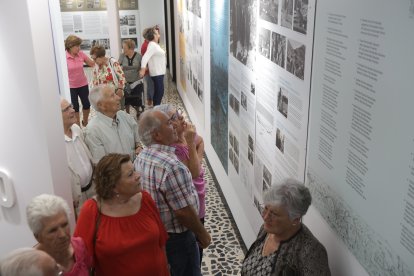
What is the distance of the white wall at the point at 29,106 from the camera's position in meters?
Answer: 3.08

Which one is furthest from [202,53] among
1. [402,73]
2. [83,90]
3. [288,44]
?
[402,73]

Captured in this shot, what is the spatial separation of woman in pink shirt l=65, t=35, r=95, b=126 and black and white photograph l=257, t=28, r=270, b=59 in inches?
210

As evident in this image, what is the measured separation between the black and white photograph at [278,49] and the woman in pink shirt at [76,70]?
18.7ft

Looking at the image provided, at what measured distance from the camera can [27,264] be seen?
5.61 ft

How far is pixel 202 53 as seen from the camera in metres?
6.80

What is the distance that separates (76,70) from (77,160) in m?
4.99

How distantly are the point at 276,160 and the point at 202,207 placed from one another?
0.79m

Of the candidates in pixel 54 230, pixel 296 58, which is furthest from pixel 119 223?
pixel 296 58

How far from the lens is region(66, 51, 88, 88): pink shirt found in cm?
812

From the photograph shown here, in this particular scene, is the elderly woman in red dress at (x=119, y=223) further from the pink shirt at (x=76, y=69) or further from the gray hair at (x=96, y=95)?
the pink shirt at (x=76, y=69)

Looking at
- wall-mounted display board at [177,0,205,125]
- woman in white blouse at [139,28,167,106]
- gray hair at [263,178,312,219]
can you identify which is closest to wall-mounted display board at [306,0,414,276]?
gray hair at [263,178,312,219]

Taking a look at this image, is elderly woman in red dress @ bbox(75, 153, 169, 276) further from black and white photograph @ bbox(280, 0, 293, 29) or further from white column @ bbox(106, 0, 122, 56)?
white column @ bbox(106, 0, 122, 56)

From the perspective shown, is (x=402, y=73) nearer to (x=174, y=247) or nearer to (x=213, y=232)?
(x=174, y=247)

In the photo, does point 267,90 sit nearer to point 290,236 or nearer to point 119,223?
point 290,236
